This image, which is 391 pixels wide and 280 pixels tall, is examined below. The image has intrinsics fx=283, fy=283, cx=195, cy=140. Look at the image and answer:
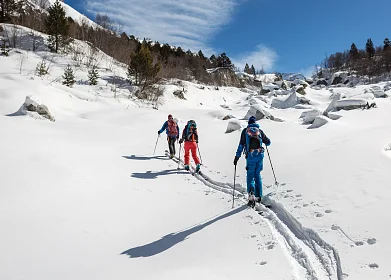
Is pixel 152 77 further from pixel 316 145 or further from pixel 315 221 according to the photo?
pixel 315 221

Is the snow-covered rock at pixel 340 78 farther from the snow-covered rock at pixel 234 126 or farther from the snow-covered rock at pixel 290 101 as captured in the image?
the snow-covered rock at pixel 234 126

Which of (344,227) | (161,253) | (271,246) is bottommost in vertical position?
(161,253)

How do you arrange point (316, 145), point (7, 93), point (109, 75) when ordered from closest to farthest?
point (316, 145) < point (7, 93) < point (109, 75)

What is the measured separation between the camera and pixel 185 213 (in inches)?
238

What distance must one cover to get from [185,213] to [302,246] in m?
2.55

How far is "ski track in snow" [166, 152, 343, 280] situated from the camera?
359 cm

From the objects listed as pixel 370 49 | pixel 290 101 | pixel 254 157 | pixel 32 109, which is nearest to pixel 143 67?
pixel 32 109

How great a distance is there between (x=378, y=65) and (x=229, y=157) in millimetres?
70936

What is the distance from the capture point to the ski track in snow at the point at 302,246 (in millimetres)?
3588

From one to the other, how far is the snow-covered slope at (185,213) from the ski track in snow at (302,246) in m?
0.02

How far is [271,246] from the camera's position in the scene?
428cm

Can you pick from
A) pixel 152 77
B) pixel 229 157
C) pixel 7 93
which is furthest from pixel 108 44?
pixel 229 157

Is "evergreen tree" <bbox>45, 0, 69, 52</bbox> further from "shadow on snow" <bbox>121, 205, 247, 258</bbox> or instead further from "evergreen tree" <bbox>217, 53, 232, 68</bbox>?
"evergreen tree" <bbox>217, 53, 232, 68</bbox>

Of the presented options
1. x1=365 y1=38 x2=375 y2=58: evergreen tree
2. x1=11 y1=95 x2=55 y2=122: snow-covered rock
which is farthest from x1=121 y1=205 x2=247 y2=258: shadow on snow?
x1=365 y1=38 x2=375 y2=58: evergreen tree
